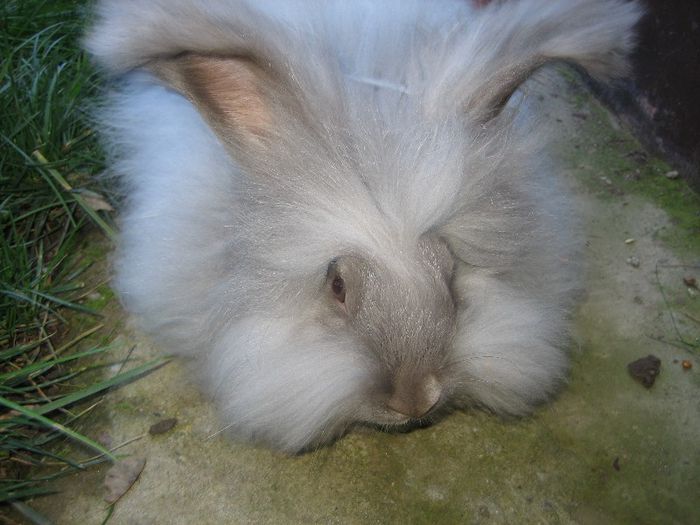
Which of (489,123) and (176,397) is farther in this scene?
(176,397)

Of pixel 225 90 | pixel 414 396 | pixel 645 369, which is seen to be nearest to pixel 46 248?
pixel 225 90

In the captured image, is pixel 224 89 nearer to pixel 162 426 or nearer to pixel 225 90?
pixel 225 90

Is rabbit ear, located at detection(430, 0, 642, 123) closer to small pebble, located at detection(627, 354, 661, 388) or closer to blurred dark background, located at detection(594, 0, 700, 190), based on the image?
small pebble, located at detection(627, 354, 661, 388)

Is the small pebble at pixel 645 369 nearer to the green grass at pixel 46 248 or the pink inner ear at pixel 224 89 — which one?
the pink inner ear at pixel 224 89

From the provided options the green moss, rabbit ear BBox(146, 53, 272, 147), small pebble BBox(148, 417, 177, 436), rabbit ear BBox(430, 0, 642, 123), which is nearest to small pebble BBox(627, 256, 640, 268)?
the green moss

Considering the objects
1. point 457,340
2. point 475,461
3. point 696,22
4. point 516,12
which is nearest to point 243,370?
point 457,340

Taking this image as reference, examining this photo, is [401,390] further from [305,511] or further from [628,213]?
[628,213]
